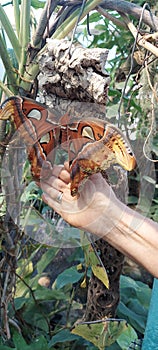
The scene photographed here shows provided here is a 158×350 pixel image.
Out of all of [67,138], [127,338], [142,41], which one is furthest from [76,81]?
[127,338]

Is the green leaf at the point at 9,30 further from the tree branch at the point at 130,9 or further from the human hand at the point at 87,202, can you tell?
the human hand at the point at 87,202

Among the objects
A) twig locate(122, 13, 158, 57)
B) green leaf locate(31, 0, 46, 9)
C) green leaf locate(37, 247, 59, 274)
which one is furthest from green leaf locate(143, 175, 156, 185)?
green leaf locate(37, 247, 59, 274)

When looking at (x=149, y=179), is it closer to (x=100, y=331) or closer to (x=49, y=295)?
(x=100, y=331)

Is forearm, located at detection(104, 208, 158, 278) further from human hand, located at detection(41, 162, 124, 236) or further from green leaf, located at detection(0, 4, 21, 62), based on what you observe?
green leaf, located at detection(0, 4, 21, 62)

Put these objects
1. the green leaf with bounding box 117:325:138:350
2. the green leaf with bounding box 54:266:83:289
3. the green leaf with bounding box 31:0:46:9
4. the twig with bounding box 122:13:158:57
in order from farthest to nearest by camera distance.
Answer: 1. the green leaf with bounding box 54:266:83:289
2. the green leaf with bounding box 117:325:138:350
3. the green leaf with bounding box 31:0:46:9
4. the twig with bounding box 122:13:158:57

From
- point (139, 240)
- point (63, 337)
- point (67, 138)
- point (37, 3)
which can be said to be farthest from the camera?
point (63, 337)

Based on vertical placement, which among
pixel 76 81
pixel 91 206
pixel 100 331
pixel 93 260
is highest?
pixel 76 81
